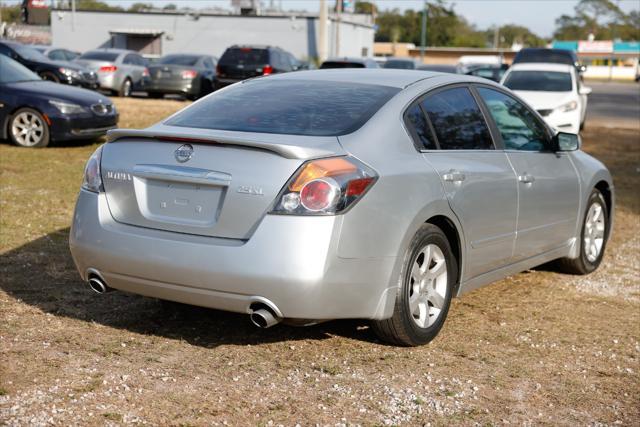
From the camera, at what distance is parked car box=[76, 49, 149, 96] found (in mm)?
26344

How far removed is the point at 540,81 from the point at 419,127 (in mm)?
14198

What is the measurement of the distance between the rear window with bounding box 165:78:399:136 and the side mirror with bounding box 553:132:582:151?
72.5 inches

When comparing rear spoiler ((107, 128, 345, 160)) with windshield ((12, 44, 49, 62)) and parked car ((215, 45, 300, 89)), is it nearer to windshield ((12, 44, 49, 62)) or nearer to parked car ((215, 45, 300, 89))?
windshield ((12, 44, 49, 62))

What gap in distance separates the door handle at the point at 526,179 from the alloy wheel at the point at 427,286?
109 centimetres

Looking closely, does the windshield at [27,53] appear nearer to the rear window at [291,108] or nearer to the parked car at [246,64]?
the parked car at [246,64]

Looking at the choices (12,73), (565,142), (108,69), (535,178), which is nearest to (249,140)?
(535,178)

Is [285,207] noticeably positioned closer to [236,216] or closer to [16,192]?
[236,216]

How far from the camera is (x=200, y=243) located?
4.49 m

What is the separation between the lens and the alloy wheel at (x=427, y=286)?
497cm

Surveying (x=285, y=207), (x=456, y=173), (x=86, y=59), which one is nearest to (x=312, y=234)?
(x=285, y=207)

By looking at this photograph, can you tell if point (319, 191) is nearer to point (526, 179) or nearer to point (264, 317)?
point (264, 317)

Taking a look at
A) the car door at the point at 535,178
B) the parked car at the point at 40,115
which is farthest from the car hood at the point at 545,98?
the car door at the point at 535,178

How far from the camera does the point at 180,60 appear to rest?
27.8 m

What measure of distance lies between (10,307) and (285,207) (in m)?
2.06
